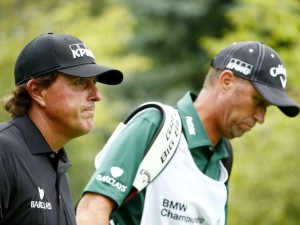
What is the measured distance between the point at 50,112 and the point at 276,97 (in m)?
1.85

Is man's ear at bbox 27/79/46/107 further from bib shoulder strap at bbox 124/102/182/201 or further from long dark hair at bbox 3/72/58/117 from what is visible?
bib shoulder strap at bbox 124/102/182/201

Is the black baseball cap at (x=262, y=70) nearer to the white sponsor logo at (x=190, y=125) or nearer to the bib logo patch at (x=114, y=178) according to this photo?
the white sponsor logo at (x=190, y=125)

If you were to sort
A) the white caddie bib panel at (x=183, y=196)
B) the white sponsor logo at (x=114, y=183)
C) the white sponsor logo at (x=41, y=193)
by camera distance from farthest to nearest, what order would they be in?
the white caddie bib panel at (x=183, y=196), the white sponsor logo at (x=114, y=183), the white sponsor logo at (x=41, y=193)

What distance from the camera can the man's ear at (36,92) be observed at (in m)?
4.63

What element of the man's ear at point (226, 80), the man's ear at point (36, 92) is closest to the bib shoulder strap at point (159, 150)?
the man's ear at point (226, 80)

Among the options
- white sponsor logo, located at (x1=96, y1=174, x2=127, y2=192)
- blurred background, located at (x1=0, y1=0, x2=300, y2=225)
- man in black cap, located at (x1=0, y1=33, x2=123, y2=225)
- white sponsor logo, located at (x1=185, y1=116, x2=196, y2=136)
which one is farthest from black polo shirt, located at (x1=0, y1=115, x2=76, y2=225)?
blurred background, located at (x1=0, y1=0, x2=300, y2=225)

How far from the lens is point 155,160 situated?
547 centimetres

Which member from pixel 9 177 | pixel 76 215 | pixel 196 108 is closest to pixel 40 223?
pixel 9 177

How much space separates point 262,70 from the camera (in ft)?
20.0

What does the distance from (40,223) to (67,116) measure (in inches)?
20.8

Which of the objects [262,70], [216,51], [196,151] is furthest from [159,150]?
[216,51]

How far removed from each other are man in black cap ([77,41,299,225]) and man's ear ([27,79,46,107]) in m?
0.87

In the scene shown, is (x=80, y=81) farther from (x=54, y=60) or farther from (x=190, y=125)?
(x=190, y=125)

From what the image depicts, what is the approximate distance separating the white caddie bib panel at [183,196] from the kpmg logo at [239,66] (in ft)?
1.96
